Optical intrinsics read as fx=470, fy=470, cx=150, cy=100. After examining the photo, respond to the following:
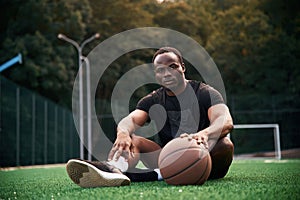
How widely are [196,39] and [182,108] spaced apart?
2544 centimetres

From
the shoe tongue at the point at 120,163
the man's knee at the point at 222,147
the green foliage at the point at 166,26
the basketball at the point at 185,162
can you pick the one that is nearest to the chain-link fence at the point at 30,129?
the green foliage at the point at 166,26

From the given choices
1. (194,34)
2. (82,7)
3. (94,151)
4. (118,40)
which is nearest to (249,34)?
(194,34)

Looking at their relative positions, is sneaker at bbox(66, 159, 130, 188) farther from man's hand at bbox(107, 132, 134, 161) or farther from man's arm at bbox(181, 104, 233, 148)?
man's arm at bbox(181, 104, 233, 148)

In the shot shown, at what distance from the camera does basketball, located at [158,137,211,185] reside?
338cm

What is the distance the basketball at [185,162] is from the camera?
11.1ft

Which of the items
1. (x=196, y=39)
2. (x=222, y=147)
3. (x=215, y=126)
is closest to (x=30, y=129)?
(x=222, y=147)

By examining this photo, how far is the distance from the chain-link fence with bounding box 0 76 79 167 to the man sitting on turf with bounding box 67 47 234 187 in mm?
9375

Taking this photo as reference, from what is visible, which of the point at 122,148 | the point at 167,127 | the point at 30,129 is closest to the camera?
the point at 122,148

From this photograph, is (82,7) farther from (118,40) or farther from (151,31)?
(151,31)

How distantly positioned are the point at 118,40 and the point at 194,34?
621 cm

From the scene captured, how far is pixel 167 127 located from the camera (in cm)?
411

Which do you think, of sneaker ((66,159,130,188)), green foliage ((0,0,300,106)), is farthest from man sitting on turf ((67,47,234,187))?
green foliage ((0,0,300,106))

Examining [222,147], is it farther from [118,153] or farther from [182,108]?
[118,153]

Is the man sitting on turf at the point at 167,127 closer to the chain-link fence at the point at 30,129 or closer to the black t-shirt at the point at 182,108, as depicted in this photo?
the black t-shirt at the point at 182,108
